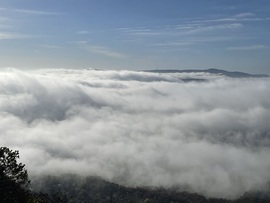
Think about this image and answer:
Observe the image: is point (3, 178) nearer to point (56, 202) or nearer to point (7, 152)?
point (7, 152)

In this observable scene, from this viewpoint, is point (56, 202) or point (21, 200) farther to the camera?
point (56, 202)

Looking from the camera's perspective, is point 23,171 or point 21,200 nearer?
point 21,200

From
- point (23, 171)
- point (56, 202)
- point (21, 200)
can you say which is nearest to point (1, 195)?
point (21, 200)

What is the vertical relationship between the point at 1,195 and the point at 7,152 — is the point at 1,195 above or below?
below

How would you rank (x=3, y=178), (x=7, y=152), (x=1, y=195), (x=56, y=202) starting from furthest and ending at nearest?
(x=56, y=202) < (x=7, y=152) < (x=3, y=178) < (x=1, y=195)

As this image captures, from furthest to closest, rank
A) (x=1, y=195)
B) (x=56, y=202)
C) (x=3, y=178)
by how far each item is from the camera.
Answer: (x=56, y=202) < (x=3, y=178) < (x=1, y=195)

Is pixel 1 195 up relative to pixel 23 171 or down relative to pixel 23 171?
down

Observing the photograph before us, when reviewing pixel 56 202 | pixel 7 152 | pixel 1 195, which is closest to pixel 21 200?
pixel 1 195

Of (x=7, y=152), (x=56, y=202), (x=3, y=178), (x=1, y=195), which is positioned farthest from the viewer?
(x=56, y=202)

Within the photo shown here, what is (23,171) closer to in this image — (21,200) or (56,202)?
(21,200)

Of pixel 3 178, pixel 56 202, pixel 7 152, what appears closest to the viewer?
pixel 3 178
